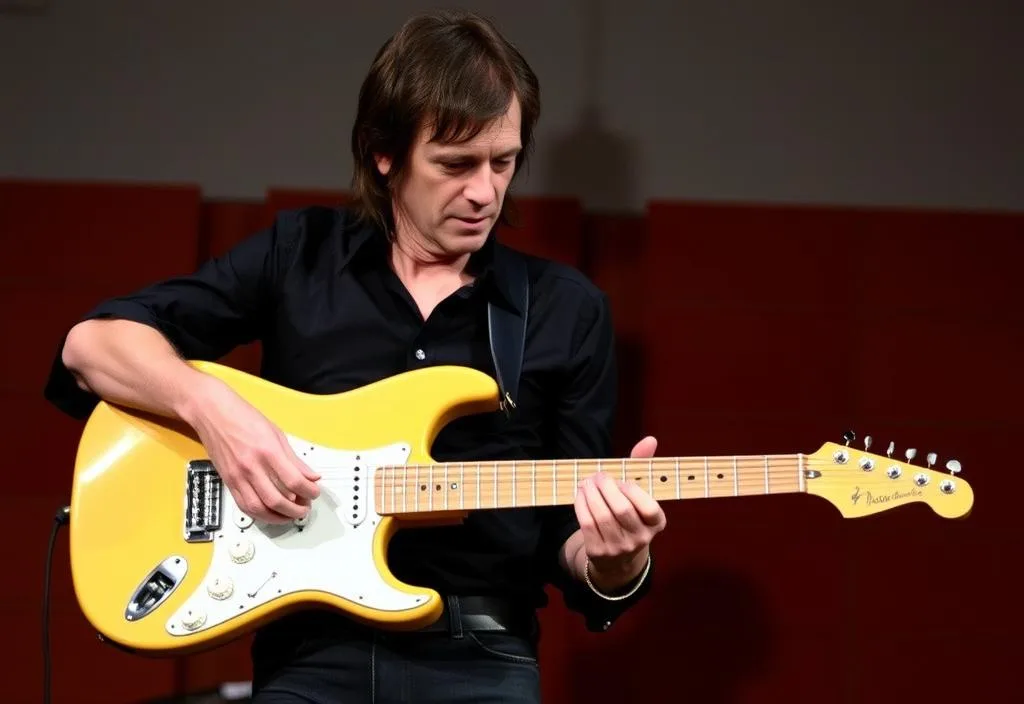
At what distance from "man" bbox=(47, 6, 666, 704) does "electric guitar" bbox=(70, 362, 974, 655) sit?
0.06 m

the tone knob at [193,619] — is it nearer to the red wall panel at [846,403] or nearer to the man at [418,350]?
the man at [418,350]

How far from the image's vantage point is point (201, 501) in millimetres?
1862

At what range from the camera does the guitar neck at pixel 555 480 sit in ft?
5.79

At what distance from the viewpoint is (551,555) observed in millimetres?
2045

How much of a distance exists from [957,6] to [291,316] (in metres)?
2.23

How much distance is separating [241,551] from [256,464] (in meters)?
0.14

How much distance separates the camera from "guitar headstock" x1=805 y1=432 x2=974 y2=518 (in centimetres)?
177

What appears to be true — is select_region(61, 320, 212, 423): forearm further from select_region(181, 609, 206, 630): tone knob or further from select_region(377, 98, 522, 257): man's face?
select_region(377, 98, 522, 257): man's face

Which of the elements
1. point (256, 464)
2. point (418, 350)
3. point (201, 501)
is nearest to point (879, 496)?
point (418, 350)

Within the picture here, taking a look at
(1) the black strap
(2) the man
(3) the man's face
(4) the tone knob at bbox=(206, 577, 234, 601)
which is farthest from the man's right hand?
(3) the man's face

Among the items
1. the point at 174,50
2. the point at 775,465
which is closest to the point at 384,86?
the point at 775,465

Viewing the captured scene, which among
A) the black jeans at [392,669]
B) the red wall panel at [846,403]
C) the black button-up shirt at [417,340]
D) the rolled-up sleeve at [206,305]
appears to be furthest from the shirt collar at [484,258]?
the red wall panel at [846,403]

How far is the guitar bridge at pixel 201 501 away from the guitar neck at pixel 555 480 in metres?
0.27

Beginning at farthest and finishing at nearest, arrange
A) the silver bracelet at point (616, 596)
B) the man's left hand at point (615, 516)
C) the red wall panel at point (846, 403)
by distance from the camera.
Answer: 1. the red wall panel at point (846, 403)
2. the silver bracelet at point (616, 596)
3. the man's left hand at point (615, 516)
